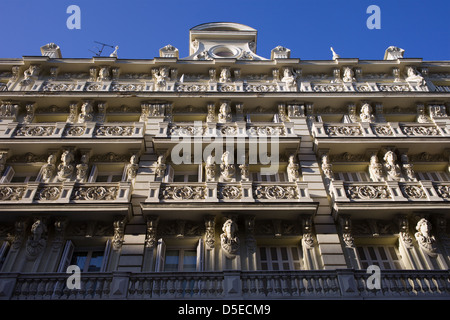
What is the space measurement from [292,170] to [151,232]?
6.16m

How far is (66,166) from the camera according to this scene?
1647 cm

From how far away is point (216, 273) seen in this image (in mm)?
11984

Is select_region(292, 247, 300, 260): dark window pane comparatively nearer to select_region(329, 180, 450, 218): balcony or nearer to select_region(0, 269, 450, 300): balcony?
select_region(329, 180, 450, 218): balcony

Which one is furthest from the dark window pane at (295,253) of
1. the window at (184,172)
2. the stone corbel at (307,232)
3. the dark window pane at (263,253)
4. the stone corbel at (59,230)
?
the stone corbel at (59,230)

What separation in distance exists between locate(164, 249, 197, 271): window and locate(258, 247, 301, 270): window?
7.61 feet

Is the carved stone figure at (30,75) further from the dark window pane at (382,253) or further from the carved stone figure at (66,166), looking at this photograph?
the dark window pane at (382,253)

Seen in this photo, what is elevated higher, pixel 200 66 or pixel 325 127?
pixel 200 66

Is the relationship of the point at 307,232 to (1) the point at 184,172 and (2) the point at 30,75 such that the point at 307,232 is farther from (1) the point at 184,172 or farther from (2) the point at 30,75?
(2) the point at 30,75

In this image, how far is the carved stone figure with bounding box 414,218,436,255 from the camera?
549 inches

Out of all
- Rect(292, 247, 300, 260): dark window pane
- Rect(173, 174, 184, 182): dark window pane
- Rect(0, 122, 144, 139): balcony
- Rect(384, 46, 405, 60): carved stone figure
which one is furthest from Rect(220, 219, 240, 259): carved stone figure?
Rect(384, 46, 405, 60): carved stone figure

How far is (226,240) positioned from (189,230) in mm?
1488

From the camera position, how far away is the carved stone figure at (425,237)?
1394cm
